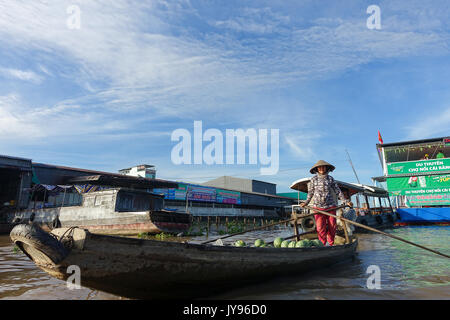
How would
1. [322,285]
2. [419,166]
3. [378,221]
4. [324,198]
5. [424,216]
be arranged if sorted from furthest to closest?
[419,166]
[424,216]
[378,221]
[324,198]
[322,285]

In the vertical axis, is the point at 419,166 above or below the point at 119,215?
above

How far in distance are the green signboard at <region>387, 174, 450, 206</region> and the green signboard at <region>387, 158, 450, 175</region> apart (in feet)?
1.71

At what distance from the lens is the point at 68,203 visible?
2195 cm

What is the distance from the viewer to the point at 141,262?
9.12 feet

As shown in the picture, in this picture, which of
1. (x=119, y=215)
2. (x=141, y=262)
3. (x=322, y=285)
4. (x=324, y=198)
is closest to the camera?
(x=141, y=262)

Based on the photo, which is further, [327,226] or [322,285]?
[327,226]

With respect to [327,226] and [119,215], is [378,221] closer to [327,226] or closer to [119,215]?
[327,226]

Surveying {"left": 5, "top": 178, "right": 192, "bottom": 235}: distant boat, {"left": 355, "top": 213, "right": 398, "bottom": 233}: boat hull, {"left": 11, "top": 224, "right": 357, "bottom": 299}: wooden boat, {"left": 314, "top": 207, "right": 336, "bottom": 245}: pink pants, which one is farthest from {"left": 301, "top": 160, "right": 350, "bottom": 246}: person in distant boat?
{"left": 355, "top": 213, "right": 398, "bottom": 233}: boat hull

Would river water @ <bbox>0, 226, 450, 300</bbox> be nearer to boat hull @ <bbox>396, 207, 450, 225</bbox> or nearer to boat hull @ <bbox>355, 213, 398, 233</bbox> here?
boat hull @ <bbox>355, 213, 398, 233</bbox>

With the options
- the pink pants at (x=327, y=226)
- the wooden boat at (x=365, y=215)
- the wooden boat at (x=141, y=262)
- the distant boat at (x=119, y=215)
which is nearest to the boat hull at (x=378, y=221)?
the wooden boat at (x=365, y=215)

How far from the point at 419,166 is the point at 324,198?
20562 mm

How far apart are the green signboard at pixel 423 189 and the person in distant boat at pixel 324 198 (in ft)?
65.1

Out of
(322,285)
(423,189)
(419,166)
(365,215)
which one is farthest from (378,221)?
(322,285)
